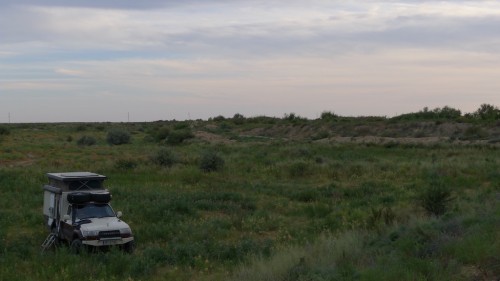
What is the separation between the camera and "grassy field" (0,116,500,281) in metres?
8.62

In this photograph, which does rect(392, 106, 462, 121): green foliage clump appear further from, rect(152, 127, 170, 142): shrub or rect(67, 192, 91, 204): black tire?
rect(67, 192, 91, 204): black tire

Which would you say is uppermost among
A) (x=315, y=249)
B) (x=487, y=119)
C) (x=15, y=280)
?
(x=487, y=119)

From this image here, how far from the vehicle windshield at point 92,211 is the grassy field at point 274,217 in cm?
113

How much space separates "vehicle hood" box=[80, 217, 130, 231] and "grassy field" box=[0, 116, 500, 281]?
0.65 meters

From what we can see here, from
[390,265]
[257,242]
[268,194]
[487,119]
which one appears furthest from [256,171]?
[487,119]

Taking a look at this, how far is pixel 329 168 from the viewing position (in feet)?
91.1

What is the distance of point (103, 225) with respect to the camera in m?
12.6

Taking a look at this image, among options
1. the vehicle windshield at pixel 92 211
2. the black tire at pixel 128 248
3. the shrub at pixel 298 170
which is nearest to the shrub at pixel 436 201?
the black tire at pixel 128 248

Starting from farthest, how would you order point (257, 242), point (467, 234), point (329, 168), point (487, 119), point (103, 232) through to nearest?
point (487, 119) → point (329, 168) → point (257, 242) → point (103, 232) → point (467, 234)

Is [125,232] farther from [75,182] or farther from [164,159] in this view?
[164,159]

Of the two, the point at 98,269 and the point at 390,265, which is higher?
the point at 390,265

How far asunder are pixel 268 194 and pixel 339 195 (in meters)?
2.57

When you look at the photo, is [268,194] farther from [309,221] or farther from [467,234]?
[467,234]

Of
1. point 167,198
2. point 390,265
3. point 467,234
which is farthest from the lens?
point 167,198
